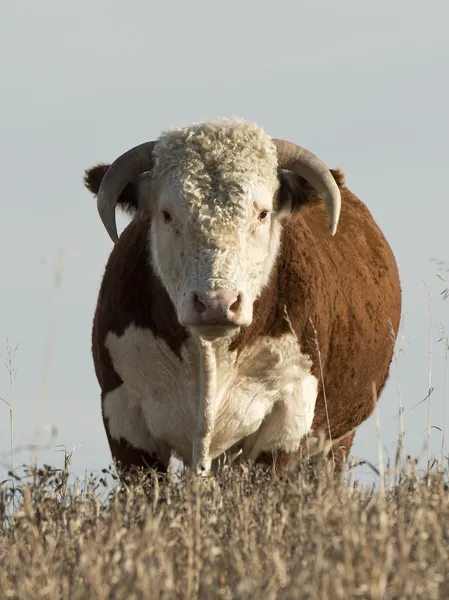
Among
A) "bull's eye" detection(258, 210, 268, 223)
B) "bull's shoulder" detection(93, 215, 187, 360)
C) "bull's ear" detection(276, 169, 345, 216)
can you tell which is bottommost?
"bull's shoulder" detection(93, 215, 187, 360)

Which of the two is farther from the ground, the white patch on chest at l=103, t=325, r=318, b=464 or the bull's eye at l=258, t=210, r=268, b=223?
the bull's eye at l=258, t=210, r=268, b=223

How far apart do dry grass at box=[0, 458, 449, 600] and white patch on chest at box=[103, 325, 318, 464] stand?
240cm

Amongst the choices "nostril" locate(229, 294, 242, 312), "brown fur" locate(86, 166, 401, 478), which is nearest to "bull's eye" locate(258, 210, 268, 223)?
"brown fur" locate(86, 166, 401, 478)

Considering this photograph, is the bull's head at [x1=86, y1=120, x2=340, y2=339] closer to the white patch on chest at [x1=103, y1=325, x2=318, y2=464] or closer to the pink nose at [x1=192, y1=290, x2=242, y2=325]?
the pink nose at [x1=192, y1=290, x2=242, y2=325]

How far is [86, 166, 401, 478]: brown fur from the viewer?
8406mm

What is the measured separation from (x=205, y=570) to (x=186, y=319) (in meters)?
3.20

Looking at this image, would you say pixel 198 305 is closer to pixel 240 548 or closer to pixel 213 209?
pixel 213 209

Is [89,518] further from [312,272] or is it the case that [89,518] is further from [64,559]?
[312,272]

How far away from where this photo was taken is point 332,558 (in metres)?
4.28

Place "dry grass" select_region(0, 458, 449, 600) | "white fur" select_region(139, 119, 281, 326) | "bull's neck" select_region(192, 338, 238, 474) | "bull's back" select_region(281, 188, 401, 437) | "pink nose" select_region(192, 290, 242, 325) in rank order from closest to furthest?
1. "dry grass" select_region(0, 458, 449, 600)
2. "pink nose" select_region(192, 290, 242, 325)
3. "white fur" select_region(139, 119, 281, 326)
4. "bull's neck" select_region(192, 338, 238, 474)
5. "bull's back" select_region(281, 188, 401, 437)

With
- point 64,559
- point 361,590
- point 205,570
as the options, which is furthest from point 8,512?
point 361,590

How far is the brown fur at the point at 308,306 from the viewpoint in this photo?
841 centimetres

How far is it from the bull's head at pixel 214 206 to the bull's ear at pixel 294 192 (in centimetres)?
1

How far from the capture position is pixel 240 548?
15.9ft
